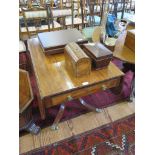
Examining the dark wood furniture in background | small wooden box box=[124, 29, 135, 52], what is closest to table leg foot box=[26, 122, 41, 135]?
the dark wood furniture in background

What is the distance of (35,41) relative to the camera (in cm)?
142

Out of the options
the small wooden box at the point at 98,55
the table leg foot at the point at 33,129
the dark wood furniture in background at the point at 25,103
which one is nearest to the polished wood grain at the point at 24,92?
the dark wood furniture in background at the point at 25,103

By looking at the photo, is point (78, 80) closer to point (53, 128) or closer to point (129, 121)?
point (53, 128)

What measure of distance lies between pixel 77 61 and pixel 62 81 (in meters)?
0.16

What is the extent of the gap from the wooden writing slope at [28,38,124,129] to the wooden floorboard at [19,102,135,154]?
265 mm

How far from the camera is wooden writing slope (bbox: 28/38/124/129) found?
0.93 metres

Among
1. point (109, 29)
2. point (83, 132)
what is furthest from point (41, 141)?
point (109, 29)

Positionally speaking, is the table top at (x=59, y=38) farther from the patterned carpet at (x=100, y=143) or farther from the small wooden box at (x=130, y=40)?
the patterned carpet at (x=100, y=143)

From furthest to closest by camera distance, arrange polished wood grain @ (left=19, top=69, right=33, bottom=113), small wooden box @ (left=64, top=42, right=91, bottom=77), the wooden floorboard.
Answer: the wooden floorboard
polished wood grain @ (left=19, top=69, right=33, bottom=113)
small wooden box @ (left=64, top=42, right=91, bottom=77)

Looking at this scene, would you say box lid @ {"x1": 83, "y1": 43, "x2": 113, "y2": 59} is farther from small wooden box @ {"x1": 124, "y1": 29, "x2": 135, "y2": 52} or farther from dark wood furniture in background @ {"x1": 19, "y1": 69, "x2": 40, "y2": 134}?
dark wood furniture in background @ {"x1": 19, "y1": 69, "x2": 40, "y2": 134}

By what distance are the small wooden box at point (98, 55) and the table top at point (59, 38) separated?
20 centimetres

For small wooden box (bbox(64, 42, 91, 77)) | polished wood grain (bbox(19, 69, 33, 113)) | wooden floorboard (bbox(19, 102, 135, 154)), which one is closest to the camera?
small wooden box (bbox(64, 42, 91, 77))

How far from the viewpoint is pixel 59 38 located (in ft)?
4.12
